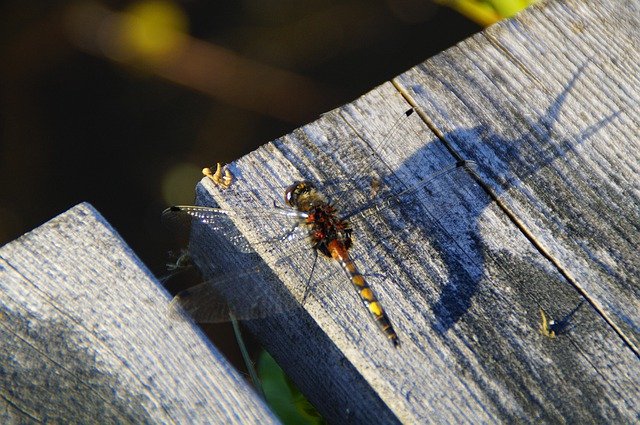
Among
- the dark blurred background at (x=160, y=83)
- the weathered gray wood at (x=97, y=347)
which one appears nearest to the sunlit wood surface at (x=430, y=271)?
the weathered gray wood at (x=97, y=347)

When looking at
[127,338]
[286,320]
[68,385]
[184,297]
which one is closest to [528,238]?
[286,320]

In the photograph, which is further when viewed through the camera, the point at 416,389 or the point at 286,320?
the point at 286,320

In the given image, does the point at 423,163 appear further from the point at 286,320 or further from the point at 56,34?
the point at 56,34

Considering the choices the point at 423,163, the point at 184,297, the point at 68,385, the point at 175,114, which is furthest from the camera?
the point at 175,114

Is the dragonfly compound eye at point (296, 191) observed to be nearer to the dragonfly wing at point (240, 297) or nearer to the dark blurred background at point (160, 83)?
the dragonfly wing at point (240, 297)

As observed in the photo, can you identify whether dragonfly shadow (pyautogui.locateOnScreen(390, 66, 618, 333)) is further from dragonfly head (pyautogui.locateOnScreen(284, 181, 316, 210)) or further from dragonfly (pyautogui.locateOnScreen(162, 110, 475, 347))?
dragonfly head (pyautogui.locateOnScreen(284, 181, 316, 210))

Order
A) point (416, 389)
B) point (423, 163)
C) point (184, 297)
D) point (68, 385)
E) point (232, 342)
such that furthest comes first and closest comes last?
point (232, 342) → point (423, 163) → point (184, 297) → point (416, 389) → point (68, 385)

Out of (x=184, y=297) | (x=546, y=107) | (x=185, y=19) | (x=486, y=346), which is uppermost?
(x=185, y=19)

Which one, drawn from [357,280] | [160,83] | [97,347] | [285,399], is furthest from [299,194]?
[160,83]
